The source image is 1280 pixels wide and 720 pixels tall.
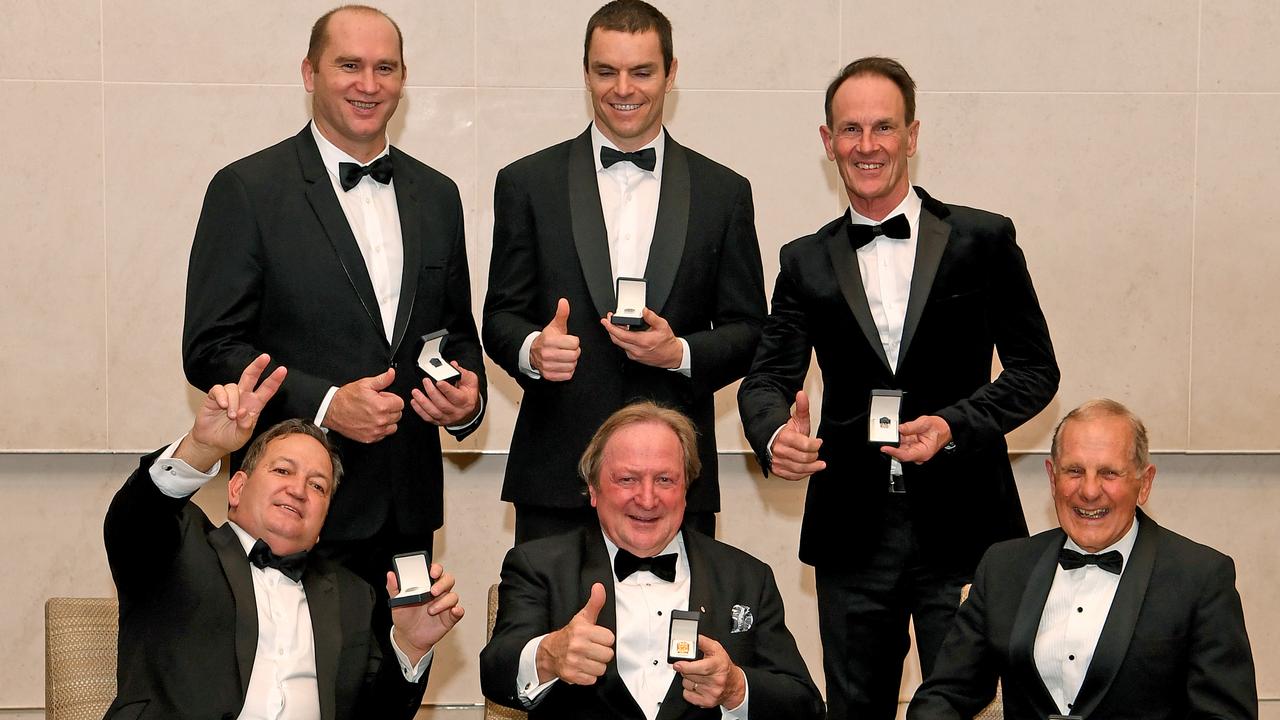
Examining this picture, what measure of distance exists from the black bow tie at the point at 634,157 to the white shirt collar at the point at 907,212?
0.60 meters

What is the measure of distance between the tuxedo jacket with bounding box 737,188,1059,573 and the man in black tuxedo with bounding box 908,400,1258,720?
0.28 m

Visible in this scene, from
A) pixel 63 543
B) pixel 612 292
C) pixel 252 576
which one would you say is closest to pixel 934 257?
pixel 612 292

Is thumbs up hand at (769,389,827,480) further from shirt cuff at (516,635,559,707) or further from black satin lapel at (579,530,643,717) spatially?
shirt cuff at (516,635,559,707)

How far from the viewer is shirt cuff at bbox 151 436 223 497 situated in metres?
3.26

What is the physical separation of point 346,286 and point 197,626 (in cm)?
105

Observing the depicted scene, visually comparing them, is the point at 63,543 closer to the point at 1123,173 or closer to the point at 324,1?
the point at 324,1

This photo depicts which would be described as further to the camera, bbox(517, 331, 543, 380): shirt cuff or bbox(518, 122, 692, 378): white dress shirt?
bbox(518, 122, 692, 378): white dress shirt

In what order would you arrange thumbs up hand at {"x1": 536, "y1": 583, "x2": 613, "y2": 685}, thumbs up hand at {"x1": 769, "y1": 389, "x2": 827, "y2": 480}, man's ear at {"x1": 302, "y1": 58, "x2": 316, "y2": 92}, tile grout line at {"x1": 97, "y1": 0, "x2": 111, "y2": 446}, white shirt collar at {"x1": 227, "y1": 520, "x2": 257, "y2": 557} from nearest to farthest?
thumbs up hand at {"x1": 536, "y1": 583, "x2": 613, "y2": 685}, white shirt collar at {"x1": 227, "y1": 520, "x2": 257, "y2": 557}, thumbs up hand at {"x1": 769, "y1": 389, "x2": 827, "y2": 480}, man's ear at {"x1": 302, "y1": 58, "x2": 316, "y2": 92}, tile grout line at {"x1": 97, "y1": 0, "x2": 111, "y2": 446}

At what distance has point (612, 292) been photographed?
402 cm

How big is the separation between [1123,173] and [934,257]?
2.40 metres

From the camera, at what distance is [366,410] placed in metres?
3.70

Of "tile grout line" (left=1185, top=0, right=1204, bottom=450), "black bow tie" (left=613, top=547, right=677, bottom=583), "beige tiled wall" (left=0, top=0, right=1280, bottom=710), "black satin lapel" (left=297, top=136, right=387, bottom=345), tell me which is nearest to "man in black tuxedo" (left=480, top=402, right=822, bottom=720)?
"black bow tie" (left=613, top=547, right=677, bottom=583)

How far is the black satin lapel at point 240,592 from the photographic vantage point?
11.1ft

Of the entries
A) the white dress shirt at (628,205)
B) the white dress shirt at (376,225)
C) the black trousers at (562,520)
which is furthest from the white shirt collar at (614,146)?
the black trousers at (562,520)
